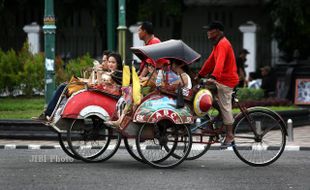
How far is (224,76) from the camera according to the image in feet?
39.3

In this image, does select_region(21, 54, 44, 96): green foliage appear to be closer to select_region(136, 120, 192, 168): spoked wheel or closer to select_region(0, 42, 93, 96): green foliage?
select_region(0, 42, 93, 96): green foliage

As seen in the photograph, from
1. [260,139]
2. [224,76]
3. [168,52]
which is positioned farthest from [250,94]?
[168,52]

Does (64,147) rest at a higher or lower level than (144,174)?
higher

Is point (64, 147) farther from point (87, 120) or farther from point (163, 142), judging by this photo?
point (163, 142)

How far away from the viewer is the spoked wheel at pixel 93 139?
1230 centimetres

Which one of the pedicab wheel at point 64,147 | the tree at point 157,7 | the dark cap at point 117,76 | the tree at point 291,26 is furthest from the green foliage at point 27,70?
the dark cap at point 117,76

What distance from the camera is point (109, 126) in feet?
39.6

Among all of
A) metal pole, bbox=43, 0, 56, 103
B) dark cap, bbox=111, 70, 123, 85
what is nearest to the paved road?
dark cap, bbox=111, 70, 123, 85

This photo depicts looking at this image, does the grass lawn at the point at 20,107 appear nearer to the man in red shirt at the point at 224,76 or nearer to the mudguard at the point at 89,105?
the mudguard at the point at 89,105

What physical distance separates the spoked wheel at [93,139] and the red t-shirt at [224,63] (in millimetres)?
1577

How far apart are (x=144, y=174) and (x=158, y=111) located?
0.89m

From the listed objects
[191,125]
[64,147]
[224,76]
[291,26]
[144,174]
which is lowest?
[144,174]

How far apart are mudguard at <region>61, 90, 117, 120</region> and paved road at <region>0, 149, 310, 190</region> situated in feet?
Result: 2.15

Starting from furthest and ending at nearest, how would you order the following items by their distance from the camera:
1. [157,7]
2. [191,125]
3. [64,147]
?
[157,7] → [64,147] → [191,125]
